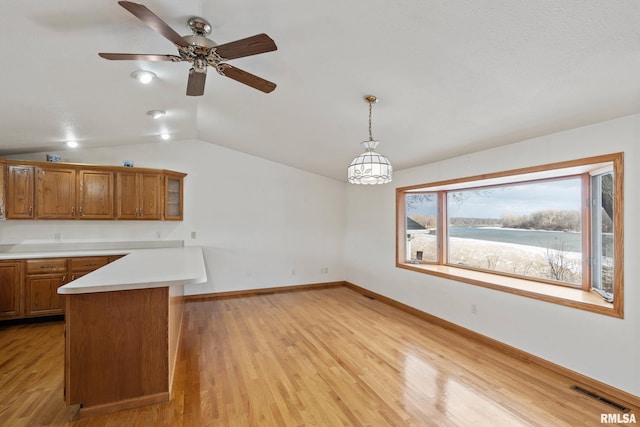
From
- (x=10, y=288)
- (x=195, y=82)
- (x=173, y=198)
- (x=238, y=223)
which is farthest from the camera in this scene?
(x=238, y=223)

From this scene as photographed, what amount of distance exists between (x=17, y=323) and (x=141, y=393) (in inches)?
122

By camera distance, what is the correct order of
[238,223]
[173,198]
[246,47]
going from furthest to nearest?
1. [238,223]
2. [173,198]
3. [246,47]

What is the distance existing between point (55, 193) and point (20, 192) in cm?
37

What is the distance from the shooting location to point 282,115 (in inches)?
136

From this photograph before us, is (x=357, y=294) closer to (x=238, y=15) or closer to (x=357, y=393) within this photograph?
(x=357, y=393)

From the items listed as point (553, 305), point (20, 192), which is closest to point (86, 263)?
point (20, 192)

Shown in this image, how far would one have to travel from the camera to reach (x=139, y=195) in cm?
448

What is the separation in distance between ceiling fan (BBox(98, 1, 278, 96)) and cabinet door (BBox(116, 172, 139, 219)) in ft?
9.80

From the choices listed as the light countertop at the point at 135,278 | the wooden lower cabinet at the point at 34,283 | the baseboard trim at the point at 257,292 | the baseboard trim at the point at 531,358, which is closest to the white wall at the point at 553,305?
the baseboard trim at the point at 531,358

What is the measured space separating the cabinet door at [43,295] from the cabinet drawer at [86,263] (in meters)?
0.17

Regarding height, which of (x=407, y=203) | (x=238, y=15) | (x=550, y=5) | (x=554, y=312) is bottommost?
(x=554, y=312)

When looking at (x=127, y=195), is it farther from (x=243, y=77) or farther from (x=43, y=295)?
(x=243, y=77)

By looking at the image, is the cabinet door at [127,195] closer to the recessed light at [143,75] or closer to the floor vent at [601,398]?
the recessed light at [143,75]

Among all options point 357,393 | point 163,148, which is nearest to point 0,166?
point 163,148
